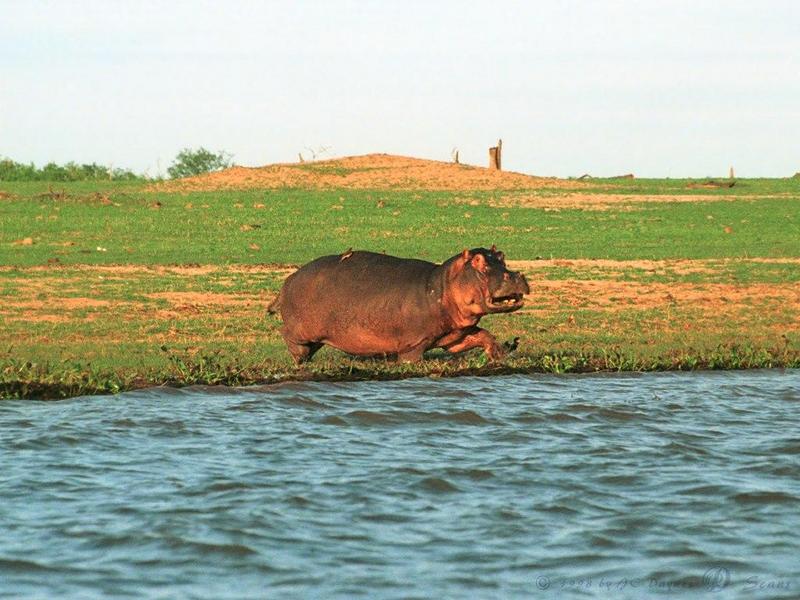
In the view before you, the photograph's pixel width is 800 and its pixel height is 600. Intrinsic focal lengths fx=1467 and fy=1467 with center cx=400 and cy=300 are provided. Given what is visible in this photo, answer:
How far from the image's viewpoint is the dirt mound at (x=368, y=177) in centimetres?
3441

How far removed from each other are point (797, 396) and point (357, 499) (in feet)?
17.4

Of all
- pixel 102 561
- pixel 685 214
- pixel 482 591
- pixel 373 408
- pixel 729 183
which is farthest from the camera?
pixel 729 183

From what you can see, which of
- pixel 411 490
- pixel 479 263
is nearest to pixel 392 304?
pixel 479 263

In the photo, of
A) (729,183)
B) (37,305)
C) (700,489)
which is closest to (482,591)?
(700,489)

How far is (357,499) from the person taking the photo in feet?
28.8

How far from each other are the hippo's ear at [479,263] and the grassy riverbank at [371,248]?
100cm

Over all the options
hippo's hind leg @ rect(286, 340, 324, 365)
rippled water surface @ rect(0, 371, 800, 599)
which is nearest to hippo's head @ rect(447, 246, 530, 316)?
rippled water surface @ rect(0, 371, 800, 599)

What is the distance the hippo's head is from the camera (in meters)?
12.3

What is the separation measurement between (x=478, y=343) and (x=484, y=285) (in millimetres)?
870

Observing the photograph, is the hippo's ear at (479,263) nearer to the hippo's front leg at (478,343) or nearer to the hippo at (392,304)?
the hippo at (392,304)

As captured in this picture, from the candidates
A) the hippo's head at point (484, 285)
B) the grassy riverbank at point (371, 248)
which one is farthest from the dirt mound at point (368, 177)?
the hippo's head at point (484, 285)

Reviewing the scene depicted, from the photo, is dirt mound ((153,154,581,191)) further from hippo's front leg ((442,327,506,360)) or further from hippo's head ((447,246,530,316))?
hippo's head ((447,246,530,316))

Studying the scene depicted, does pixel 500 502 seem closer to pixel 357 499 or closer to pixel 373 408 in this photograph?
pixel 357 499

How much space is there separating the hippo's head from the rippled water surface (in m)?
0.70
